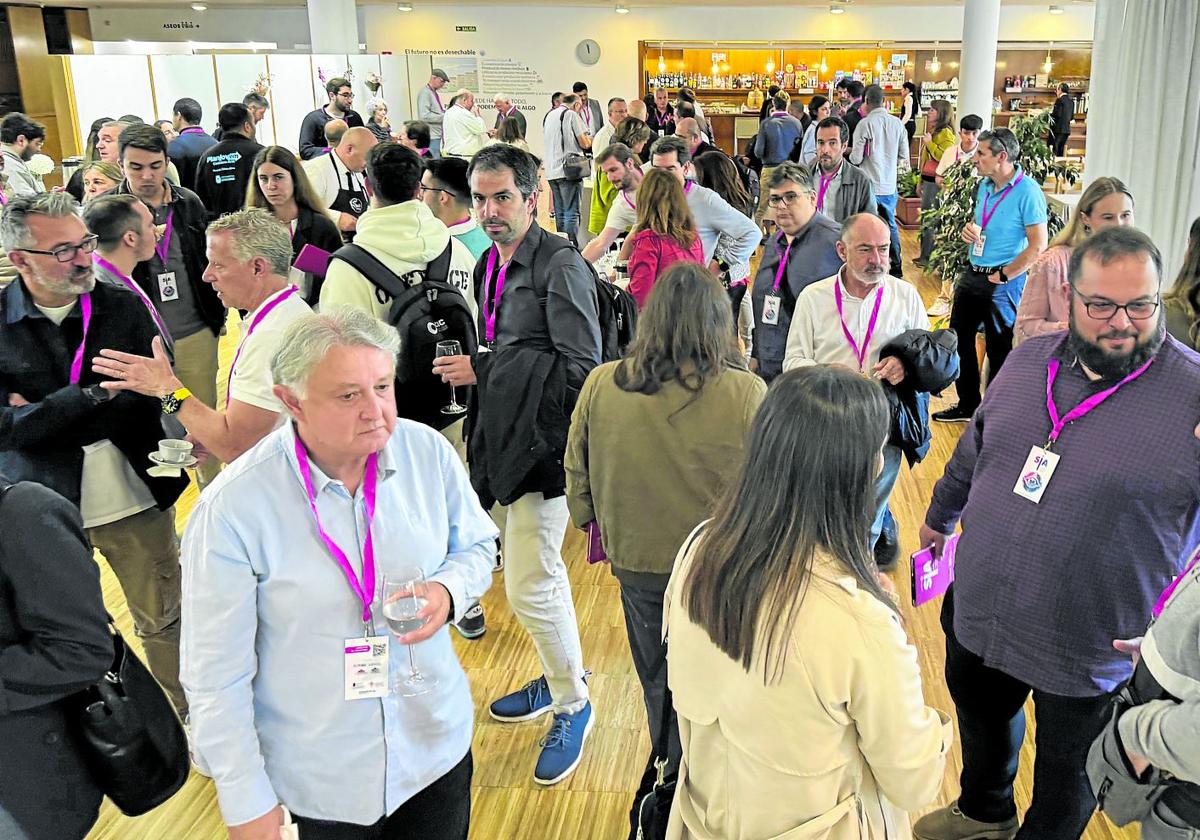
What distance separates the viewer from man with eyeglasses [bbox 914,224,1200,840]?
2.03 metres

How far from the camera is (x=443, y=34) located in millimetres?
18625

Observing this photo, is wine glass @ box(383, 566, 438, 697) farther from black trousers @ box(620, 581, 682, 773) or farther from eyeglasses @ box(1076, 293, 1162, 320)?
eyeglasses @ box(1076, 293, 1162, 320)

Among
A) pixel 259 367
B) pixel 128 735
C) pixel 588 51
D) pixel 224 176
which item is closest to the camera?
pixel 128 735

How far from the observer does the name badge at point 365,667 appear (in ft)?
5.57

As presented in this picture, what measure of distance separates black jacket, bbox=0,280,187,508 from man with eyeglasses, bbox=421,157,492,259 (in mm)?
1566

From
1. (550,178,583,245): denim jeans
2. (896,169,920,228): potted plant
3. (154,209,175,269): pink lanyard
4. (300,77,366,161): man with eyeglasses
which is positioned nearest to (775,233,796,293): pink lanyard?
(154,209,175,269): pink lanyard

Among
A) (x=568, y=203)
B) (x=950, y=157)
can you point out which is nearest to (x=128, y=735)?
(x=568, y=203)

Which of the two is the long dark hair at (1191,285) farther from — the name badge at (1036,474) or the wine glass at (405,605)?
the wine glass at (405,605)

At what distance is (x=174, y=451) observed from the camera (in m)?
2.64

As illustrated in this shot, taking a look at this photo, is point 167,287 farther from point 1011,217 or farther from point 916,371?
point 1011,217

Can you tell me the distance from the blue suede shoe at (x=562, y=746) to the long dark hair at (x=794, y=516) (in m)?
1.62

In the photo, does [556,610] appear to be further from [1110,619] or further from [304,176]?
[304,176]

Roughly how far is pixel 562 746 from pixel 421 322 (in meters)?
1.41

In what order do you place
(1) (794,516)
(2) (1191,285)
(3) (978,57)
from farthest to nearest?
(3) (978,57) → (2) (1191,285) → (1) (794,516)
